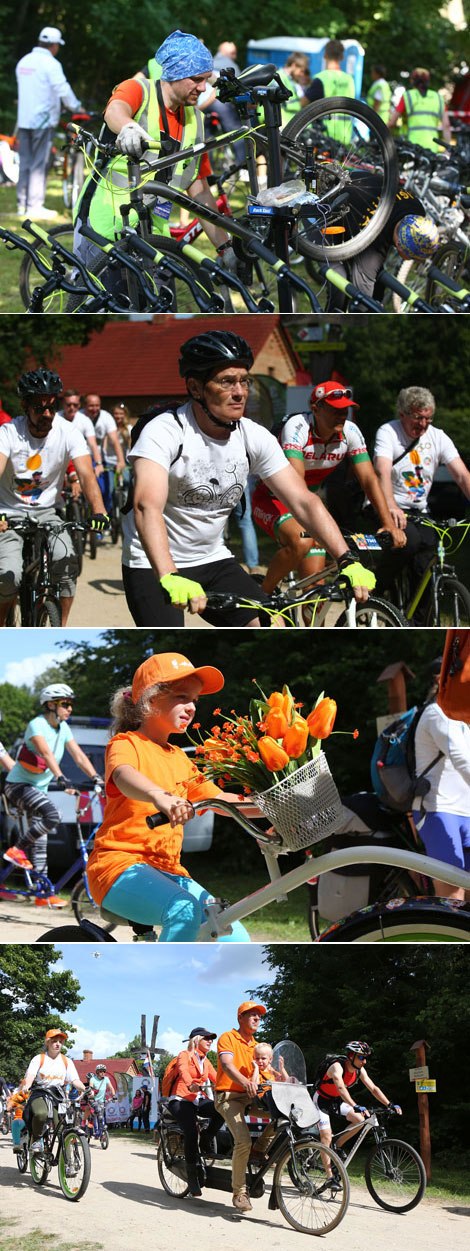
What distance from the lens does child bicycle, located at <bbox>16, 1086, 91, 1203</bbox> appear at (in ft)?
14.0

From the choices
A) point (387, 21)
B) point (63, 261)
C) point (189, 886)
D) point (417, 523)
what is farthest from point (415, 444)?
point (387, 21)

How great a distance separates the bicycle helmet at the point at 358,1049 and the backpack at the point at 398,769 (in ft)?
2.20

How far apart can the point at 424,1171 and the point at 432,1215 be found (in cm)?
13

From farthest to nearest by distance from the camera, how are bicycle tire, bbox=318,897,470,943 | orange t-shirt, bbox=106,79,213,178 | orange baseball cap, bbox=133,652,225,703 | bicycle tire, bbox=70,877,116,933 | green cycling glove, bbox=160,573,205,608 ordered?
orange t-shirt, bbox=106,79,213,178, bicycle tire, bbox=70,877,116,933, bicycle tire, bbox=318,897,470,943, orange baseball cap, bbox=133,652,225,703, green cycling glove, bbox=160,573,205,608

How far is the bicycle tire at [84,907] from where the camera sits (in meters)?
4.32

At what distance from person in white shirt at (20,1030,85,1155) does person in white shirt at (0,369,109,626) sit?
1274mm

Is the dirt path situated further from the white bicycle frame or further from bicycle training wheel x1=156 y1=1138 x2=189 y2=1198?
the white bicycle frame

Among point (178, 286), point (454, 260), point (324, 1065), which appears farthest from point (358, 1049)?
point (454, 260)

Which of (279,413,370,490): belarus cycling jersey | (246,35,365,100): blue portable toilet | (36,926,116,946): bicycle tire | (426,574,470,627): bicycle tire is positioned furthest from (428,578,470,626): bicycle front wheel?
(246,35,365,100): blue portable toilet

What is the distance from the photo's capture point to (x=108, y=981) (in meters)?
4.39

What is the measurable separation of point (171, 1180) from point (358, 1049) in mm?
620

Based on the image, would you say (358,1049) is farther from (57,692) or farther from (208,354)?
(208,354)

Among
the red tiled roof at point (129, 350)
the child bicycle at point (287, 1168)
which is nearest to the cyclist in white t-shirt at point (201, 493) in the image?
the red tiled roof at point (129, 350)

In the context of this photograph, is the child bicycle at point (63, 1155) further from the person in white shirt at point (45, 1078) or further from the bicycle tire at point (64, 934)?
the bicycle tire at point (64, 934)
